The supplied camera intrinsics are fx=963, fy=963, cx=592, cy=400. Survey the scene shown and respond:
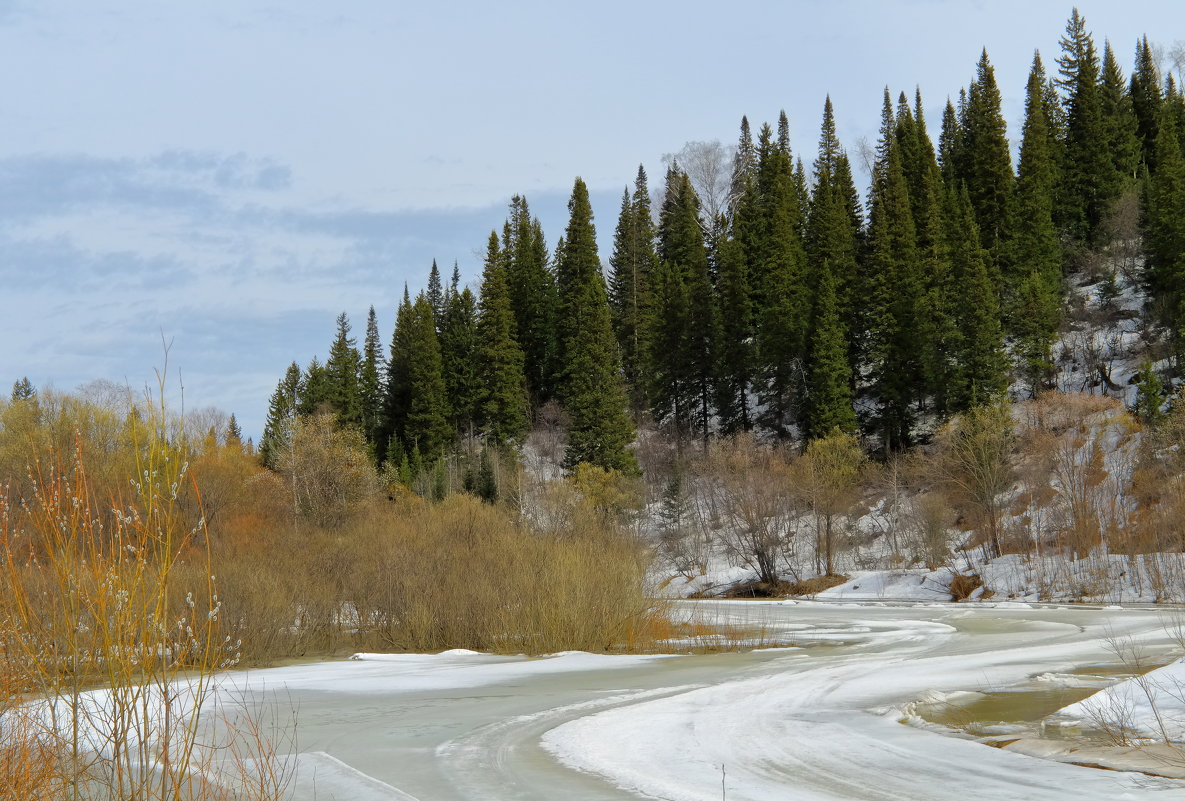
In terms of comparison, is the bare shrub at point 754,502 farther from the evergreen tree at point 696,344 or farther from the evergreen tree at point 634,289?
the evergreen tree at point 634,289

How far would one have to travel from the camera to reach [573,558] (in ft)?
71.2

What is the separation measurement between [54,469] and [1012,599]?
3634 cm

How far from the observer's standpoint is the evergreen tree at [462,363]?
7338 centimetres

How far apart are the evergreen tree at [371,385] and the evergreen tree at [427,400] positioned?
538 cm

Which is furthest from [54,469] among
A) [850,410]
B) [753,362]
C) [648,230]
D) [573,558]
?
[648,230]

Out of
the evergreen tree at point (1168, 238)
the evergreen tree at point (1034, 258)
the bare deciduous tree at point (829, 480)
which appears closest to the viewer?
the bare deciduous tree at point (829, 480)

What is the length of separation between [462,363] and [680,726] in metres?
66.7

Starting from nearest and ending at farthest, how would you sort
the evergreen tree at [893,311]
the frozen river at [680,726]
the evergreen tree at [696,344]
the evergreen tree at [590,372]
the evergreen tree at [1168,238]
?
the frozen river at [680,726], the evergreen tree at [1168,238], the evergreen tree at [893,311], the evergreen tree at [590,372], the evergreen tree at [696,344]

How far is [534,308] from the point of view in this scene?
268 ft

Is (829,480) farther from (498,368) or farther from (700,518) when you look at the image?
(498,368)

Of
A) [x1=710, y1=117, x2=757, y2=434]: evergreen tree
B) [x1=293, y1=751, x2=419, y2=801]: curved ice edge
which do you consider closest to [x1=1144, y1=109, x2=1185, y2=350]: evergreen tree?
[x1=710, y1=117, x2=757, y2=434]: evergreen tree

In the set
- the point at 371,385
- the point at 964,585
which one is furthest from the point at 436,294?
the point at 964,585

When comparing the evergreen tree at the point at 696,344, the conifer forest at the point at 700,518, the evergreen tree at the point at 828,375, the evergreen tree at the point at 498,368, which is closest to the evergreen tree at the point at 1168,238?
the conifer forest at the point at 700,518

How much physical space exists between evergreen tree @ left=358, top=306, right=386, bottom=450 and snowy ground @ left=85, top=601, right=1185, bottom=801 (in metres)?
60.0
